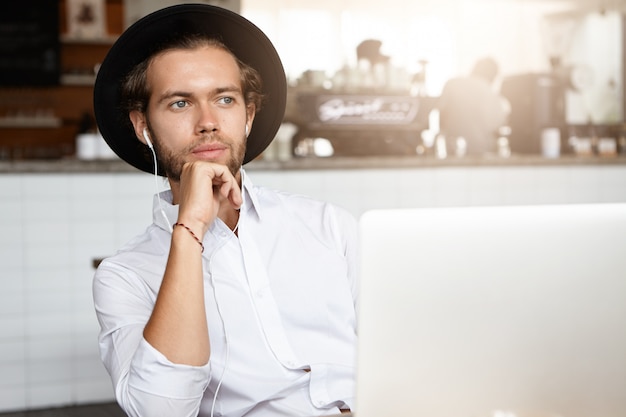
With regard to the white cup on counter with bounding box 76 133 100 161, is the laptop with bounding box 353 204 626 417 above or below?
below

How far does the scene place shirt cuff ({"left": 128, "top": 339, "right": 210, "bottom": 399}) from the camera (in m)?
1.14

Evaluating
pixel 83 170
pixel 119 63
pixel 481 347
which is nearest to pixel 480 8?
pixel 83 170

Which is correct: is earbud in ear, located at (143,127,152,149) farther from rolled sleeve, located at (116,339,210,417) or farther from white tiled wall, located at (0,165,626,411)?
white tiled wall, located at (0,165,626,411)

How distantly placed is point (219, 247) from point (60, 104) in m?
5.97

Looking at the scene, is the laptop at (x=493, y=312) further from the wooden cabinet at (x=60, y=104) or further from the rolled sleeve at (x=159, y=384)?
the wooden cabinet at (x=60, y=104)

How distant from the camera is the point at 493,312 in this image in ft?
2.62

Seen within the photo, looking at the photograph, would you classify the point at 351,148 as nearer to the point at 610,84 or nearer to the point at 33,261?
the point at 33,261

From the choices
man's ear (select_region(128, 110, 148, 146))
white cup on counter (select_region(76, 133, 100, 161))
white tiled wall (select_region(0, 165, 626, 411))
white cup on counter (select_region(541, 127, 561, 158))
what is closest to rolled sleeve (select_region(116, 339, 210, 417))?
man's ear (select_region(128, 110, 148, 146))

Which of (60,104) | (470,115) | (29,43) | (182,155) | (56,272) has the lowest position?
(56,272)

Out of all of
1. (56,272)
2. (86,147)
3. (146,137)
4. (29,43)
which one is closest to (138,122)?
(146,137)

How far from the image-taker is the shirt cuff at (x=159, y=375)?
3.73 ft

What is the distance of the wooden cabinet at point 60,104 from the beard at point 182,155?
5.20 metres

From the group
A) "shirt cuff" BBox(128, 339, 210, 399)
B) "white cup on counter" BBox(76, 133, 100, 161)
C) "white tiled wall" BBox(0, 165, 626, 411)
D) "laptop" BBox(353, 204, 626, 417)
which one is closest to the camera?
"laptop" BBox(353, 204, 626, 417)

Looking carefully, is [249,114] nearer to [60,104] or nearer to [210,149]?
[210,149]
